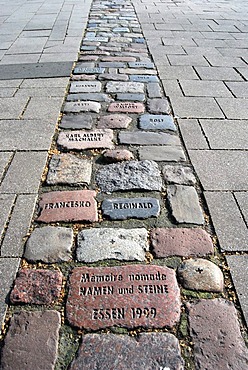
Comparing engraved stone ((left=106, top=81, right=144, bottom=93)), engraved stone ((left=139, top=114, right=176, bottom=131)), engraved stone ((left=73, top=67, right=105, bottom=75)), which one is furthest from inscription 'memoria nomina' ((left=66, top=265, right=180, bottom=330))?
engraved stone ((left=73, top=67, right=105, bottom=75))

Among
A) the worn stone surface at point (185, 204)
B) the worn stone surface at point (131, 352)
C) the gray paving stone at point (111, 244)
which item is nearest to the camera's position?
the worn stone surface at point (131, 352)

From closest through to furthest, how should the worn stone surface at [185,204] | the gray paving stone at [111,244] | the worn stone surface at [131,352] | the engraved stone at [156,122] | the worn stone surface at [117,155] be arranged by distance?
the worn stone surface at [131,352]
the gray paving stone at [111,244]
the worn stone surface at [185,204]
the worn stone surface at [117,155]
the engraved stone at [156,122]

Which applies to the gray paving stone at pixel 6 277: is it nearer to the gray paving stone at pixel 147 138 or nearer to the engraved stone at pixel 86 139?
the engraved stone at pixel 86 139

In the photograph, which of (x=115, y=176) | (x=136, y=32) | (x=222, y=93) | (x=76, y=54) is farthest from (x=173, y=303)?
(x=136, y=32)

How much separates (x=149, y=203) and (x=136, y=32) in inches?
166

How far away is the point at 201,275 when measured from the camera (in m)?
1.73

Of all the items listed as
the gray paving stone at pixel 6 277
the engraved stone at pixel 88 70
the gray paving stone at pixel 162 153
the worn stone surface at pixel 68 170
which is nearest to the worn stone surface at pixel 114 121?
the gray paving stone at pixel 162 153

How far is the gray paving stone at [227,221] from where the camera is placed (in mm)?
1907

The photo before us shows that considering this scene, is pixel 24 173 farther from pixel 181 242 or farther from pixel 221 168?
pixel 221 168

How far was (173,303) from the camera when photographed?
62.9 inches

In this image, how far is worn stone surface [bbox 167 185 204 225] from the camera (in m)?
2.07

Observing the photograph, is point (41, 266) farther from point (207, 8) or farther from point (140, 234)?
point (207, 8)

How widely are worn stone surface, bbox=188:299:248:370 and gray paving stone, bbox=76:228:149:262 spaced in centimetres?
38

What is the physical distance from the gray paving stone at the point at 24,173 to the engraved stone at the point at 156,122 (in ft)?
2.69
